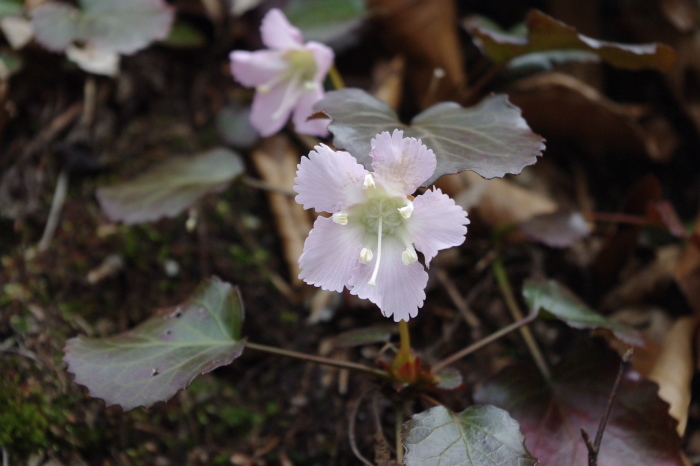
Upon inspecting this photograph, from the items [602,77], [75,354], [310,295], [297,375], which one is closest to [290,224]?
[310,295]

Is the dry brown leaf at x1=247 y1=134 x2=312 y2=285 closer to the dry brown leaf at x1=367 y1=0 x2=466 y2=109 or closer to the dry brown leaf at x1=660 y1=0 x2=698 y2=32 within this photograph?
the dry brown leaf at x1=367 y1=0 x2=466 y2=109

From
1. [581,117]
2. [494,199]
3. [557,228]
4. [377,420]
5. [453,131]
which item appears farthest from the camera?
[581,117]

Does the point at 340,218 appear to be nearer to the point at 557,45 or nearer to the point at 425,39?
the point at 557,45

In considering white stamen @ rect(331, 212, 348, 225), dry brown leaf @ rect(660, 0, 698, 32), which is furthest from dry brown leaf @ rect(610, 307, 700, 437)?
dry brown leaf @ rect(660, 0, 698, 32)

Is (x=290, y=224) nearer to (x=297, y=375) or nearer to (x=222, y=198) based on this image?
(x=222, y=198)

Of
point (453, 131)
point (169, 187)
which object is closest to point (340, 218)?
point (453, 131)

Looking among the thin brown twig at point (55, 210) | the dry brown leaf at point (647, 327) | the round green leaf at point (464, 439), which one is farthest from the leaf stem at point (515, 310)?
the thin brown twig at point (55, 210)
